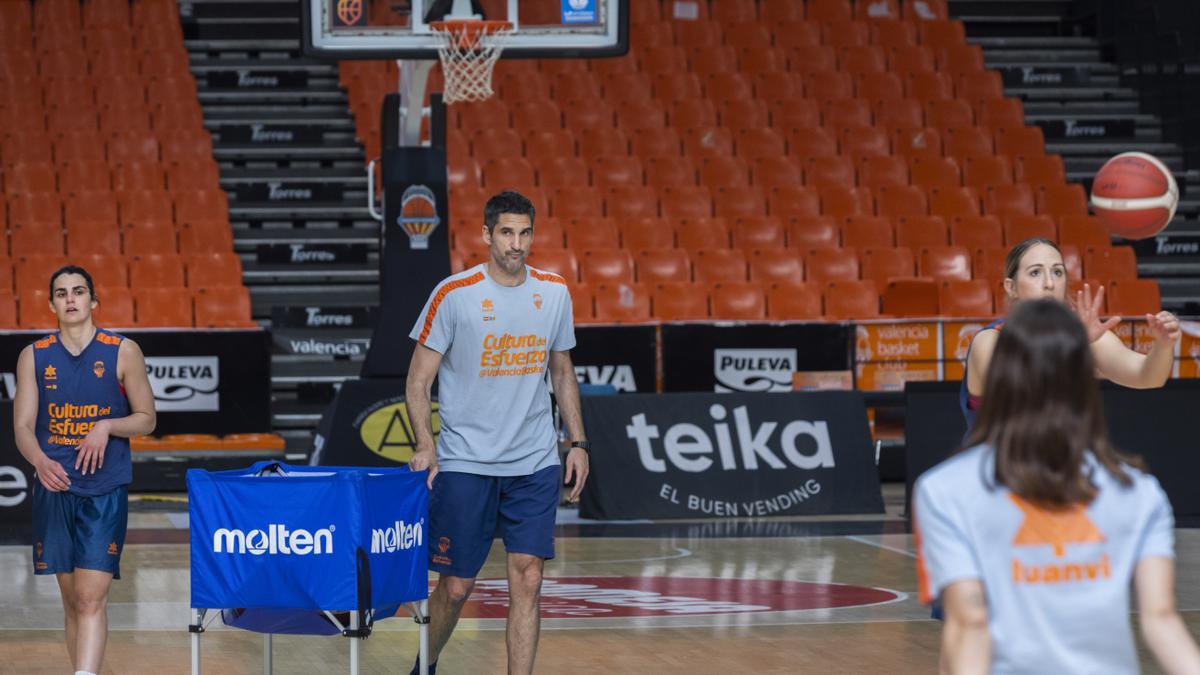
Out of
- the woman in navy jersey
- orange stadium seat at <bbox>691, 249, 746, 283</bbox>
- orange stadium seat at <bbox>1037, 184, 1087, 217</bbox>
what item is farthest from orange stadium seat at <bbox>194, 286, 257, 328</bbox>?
the woman in navy jersey

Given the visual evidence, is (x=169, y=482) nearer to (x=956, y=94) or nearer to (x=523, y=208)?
(x=523, y=208)

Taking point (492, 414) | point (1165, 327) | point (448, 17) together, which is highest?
point (448, 17)

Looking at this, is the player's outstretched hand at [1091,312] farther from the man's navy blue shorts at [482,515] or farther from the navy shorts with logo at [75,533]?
the navy shorts with logo at [75,533]

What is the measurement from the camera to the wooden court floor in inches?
314

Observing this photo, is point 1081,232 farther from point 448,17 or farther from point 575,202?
point 448,17

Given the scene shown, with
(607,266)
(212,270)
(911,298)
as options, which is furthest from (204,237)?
(911,298)

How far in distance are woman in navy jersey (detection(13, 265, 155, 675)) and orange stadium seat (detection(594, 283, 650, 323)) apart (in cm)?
1089

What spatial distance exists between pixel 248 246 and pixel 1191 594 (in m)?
12.6

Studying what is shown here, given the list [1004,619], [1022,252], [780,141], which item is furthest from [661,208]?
[1004,619]

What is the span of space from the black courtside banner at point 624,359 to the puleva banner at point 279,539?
10.3 metres

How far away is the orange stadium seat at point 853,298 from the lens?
1814cm

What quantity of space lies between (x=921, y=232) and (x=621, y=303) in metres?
4.24

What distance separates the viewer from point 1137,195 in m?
9.30

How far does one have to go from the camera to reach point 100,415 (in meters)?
6.84
